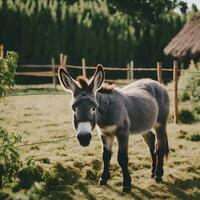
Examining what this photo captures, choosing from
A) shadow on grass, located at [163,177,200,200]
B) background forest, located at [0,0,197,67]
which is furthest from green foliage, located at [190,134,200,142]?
background forest, located at [0,0,197,67]

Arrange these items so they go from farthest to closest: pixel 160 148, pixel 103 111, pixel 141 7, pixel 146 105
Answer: pixel 141 7 → pixel 160 148 → pixel 146 105 → pixel 103 111

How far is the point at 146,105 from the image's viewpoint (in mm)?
6730

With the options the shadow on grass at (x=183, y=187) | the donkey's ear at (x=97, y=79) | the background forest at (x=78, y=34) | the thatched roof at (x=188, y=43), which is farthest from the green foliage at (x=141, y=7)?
the donkey's ear at (x=97, y=79)

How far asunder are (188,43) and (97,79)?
50.7 feet

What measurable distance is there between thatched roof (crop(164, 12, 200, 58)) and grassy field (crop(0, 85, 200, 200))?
31.3ft

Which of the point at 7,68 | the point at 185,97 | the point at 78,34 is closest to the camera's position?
the point at 7,68

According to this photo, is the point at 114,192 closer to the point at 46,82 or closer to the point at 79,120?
the point at 79,120

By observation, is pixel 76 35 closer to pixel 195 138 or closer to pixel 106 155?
pixel 195 138

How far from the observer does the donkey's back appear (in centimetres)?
654

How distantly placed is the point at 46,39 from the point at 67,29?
1.39m

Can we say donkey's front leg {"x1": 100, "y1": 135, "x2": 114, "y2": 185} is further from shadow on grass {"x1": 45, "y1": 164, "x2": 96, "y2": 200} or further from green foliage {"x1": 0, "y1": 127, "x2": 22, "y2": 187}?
green foliage {"x1": 0, "y1": 127, "x2": 22, "y2": 187}

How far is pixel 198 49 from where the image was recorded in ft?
63.4

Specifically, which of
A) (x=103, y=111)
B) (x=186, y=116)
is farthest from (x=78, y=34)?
(x=103, y=111)

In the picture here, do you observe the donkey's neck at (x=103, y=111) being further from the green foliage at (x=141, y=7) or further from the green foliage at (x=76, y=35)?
the green foliage at (x=141, y=7)
